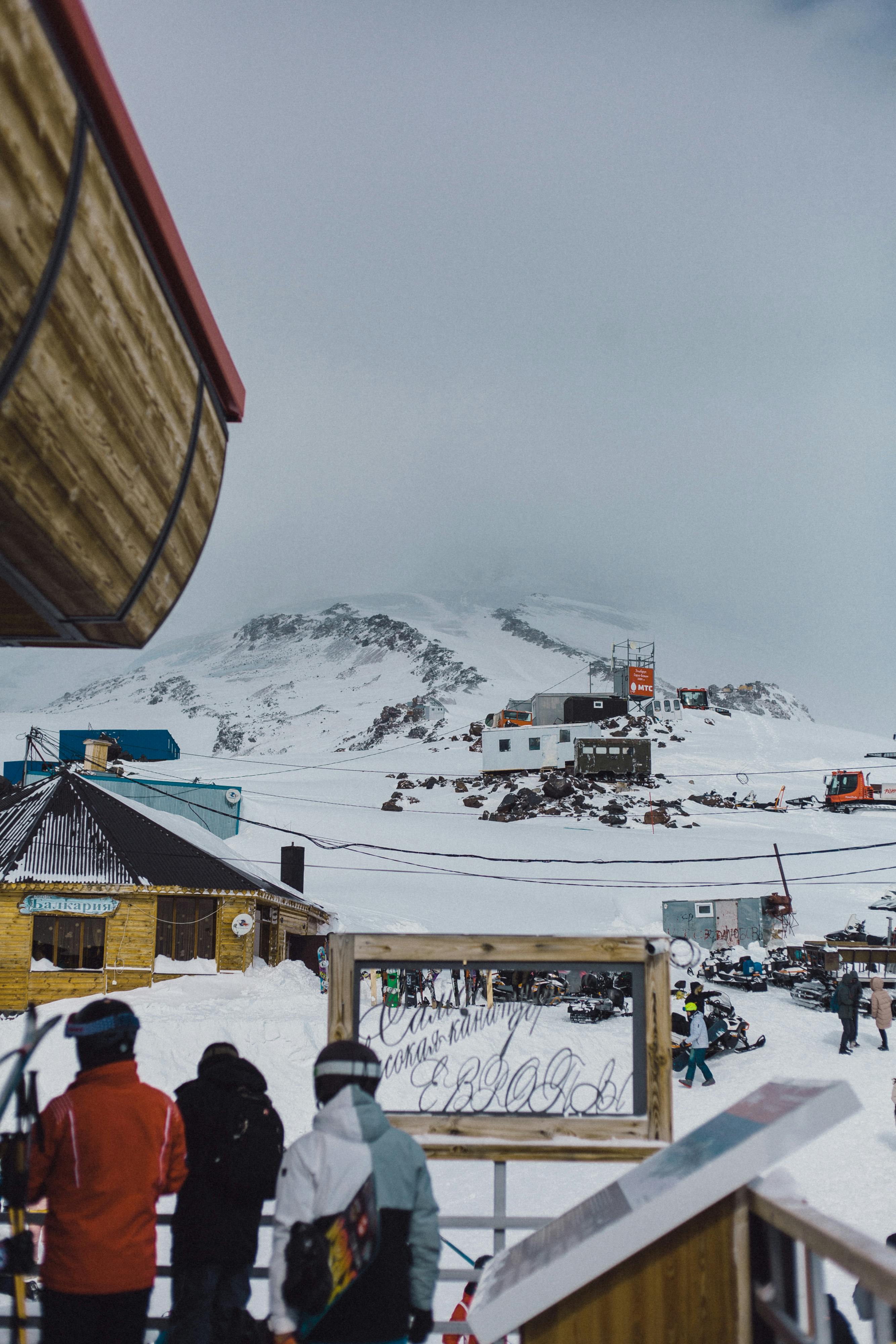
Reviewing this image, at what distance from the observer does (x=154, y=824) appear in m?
22.9

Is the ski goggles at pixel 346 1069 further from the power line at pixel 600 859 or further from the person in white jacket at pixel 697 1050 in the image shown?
the power line at pixel 600 859

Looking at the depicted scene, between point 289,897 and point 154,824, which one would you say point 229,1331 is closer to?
point 154,824

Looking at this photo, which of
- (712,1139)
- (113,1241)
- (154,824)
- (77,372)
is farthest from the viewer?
(154,824)

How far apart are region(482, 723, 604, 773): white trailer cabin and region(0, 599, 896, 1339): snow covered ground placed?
10.4 feet

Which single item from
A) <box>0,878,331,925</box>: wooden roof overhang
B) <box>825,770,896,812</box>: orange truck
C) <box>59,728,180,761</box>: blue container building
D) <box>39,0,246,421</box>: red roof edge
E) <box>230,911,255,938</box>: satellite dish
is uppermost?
<box>59,728,180,761</box>: blue container building

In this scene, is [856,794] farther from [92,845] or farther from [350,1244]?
[350,1244]

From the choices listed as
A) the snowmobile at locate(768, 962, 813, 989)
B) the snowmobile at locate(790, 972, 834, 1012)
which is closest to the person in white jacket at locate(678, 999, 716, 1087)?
the snowmobile at locate(790, 972, 834, 1012)

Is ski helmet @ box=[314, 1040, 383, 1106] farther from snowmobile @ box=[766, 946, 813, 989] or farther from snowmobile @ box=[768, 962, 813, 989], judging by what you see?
snowmobile @ box=[768, 962, 813, 989]

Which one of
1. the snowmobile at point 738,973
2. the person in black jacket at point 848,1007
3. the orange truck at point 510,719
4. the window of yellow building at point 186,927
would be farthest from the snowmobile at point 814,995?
the orange truck at point 510,719

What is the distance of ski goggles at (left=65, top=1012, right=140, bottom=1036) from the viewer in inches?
123

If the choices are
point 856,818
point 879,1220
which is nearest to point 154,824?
point 879,1220

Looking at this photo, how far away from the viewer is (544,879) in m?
38.3

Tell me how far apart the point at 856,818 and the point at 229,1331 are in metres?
52.1

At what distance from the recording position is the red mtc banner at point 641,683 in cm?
7931
